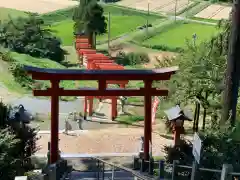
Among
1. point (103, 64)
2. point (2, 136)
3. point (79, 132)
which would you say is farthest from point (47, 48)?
point (2, 136)

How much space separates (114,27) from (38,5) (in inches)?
732

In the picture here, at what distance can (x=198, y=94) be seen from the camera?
837 inches

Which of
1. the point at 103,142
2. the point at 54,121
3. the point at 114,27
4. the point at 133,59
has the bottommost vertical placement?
the point at 103,142

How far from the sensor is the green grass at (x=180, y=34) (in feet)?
184

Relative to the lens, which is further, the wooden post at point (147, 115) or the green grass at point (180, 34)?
the green grass at point (180, 34)

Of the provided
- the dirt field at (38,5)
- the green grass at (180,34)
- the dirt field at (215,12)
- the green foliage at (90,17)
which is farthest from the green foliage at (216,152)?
the dirt field at (215,12)

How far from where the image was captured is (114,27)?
6500 centimetres

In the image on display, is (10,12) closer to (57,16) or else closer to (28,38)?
(57,16)

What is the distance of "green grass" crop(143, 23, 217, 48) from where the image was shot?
184ft

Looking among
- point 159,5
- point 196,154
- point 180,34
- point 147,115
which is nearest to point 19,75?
point 147,115

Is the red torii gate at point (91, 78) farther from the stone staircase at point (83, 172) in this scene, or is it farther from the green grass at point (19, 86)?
the green grass at point (19, 86)

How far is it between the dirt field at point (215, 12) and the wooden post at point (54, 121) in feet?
202

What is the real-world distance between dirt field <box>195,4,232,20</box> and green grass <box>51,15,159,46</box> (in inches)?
344

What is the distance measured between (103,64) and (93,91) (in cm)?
991
